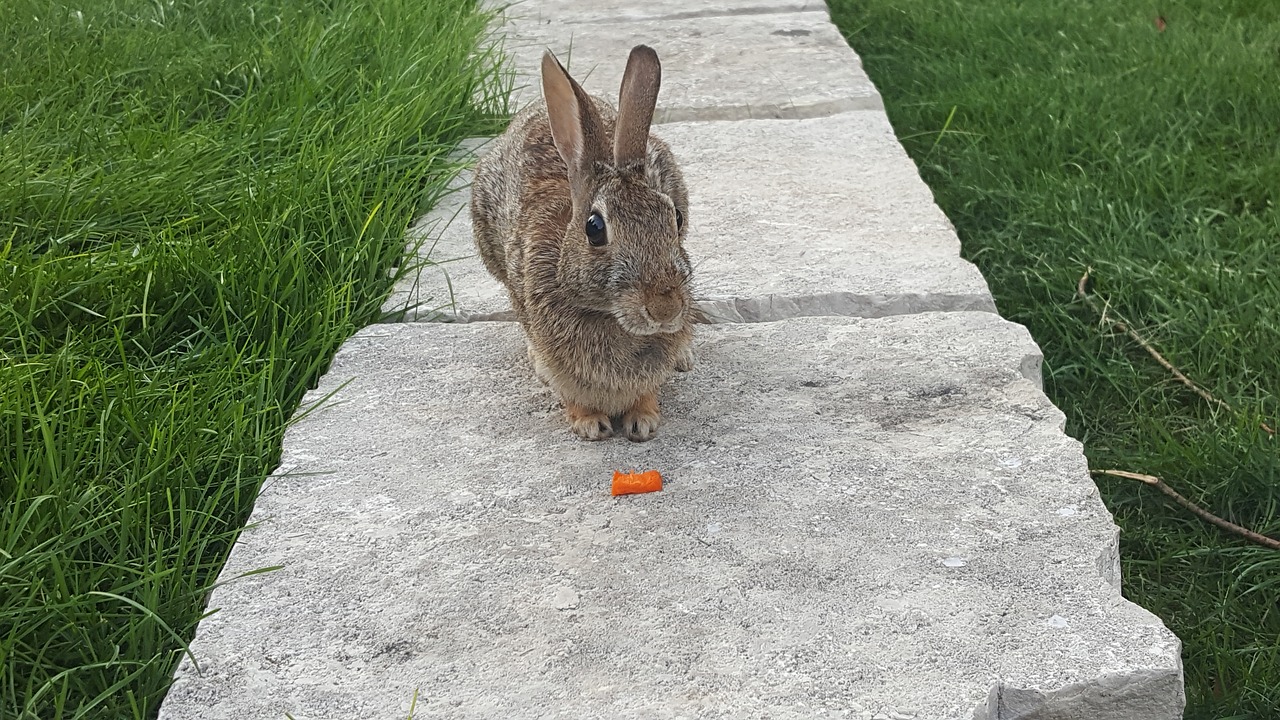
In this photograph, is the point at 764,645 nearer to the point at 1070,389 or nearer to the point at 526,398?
the point at 526,398

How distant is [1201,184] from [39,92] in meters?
3.50

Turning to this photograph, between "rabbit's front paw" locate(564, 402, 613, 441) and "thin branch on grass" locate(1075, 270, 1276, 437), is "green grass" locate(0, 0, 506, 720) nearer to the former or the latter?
"rabbit's front paw" locate(564, 402, 613, 441)

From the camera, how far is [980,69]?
5.20 meters

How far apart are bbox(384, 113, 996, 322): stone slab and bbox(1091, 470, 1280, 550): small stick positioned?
1.93ft

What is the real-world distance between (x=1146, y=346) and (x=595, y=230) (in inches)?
64.6

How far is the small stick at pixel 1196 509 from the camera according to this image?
270 cm

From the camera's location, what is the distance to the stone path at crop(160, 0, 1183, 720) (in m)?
2.06

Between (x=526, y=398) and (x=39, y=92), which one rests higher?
(x=39, y=92)

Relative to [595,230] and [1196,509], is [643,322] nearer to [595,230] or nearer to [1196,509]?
[595,230]

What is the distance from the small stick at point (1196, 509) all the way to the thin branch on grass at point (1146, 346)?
0.91 ft

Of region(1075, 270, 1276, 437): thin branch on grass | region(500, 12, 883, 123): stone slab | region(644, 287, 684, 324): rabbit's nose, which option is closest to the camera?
region(644, 287, 684, 324): rabbit's nose

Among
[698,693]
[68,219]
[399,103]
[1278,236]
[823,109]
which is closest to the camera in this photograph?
[698,693]

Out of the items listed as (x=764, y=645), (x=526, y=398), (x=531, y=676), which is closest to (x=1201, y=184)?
(x=526, y=398)

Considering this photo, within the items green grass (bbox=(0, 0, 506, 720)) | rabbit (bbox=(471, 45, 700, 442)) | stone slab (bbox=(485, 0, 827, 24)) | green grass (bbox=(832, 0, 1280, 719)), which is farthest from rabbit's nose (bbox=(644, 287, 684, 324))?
stone slab (bbox=(485, 0, 827, 24))
